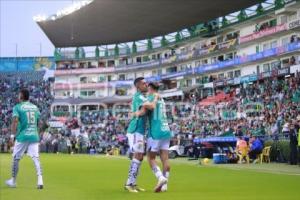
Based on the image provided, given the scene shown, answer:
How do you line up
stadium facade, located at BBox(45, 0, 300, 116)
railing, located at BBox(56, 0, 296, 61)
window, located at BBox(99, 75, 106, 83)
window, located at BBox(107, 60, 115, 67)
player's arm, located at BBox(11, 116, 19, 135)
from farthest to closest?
window, located at BBox(107, 60, 115, 67), window, located at BBox(99, 75, 106, 83), railing, located at BBox(56, 0, 296, 61), stadium facade, located at BBox(45, 0, 300, 116), player's arm, located at BBox(11, 116, 19, 135)

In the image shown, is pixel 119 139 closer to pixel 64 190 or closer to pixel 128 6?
pixel 128 6

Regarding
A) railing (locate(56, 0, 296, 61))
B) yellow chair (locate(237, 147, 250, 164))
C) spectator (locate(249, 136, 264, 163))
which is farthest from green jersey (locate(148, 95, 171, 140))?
railing (locate(56, 0, 296, 61))

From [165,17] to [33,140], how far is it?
189 ft

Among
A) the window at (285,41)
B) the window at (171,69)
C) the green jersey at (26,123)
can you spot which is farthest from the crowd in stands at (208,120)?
the green jersey at (26,123)

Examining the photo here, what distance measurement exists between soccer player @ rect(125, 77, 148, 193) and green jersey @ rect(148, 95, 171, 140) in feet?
0.58

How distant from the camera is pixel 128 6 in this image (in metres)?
65.4

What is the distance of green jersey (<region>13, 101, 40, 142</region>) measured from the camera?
41.3ft

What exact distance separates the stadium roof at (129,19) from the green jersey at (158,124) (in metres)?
50.6

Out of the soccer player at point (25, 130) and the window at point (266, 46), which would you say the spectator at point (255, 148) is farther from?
the window at point (266, 46)

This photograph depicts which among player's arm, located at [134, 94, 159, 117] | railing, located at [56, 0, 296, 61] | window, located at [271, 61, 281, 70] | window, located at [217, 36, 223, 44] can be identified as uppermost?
railing, located at [56, 0, 296, 61]

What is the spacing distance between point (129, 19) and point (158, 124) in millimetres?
60080

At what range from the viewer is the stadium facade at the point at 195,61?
56.0 metres

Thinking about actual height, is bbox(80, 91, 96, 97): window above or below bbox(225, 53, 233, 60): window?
below

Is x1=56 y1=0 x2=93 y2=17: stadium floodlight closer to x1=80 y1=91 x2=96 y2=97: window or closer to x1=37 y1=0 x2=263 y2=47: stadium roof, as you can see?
x1=37 y1=0 x2=263 y2=47: stadium roof
